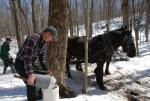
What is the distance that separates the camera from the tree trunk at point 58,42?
26.9 feet

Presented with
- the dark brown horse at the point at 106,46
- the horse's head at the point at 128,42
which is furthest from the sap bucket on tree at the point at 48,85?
the horse's head at the point at 128,42

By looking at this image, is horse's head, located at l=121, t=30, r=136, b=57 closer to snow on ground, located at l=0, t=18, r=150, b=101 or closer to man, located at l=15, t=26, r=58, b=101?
snow on ground, located at l=0, t=18, r=150, b=101

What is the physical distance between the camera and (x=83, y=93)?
912cm

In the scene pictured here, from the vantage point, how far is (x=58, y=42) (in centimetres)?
827

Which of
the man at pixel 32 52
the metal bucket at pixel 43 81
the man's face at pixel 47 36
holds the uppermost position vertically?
the man's face at pixel 47 36

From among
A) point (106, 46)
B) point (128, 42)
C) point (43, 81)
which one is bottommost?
point (43, 81)

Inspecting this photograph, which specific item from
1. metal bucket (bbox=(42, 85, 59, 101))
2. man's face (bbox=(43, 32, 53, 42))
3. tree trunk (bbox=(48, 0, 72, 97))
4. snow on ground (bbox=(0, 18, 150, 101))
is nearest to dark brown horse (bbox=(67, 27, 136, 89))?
snow on ground (bbox=(0, 18, 150, 101))

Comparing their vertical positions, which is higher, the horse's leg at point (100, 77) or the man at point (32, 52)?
the man at point (32, 52)

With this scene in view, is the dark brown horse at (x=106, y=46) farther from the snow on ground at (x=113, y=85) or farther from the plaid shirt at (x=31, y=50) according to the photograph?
the plaid shirt at (x=31, y=50)

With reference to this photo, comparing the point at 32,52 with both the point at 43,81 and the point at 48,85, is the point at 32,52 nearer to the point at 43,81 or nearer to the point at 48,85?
the point at 43,81

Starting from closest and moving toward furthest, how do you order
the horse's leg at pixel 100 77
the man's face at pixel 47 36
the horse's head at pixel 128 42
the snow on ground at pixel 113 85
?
1. the man's face at pixel 47 36
2. the snow on ground at pixel 113 85
3. the horse's leg at pixel 100 77
4. the horse's head at pixel 128 42

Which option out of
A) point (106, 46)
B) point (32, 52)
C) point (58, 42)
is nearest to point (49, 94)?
point (32, 52)

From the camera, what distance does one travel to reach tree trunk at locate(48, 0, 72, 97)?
8.20 meters

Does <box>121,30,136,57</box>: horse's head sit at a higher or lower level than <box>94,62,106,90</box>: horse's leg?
higher
